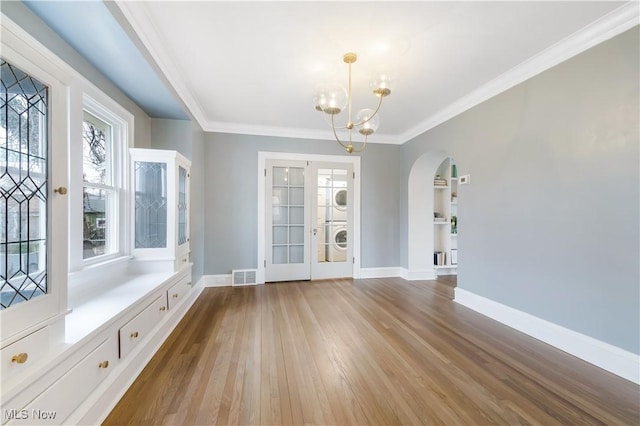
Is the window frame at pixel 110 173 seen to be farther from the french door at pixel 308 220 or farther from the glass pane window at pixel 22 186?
the french door at pixel 308 220

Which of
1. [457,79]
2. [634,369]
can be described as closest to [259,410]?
[634,369]

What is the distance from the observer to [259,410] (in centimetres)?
146

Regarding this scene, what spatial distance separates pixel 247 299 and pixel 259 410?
6.63 feet

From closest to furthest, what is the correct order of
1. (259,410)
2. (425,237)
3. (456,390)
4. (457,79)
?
(259,410)
(456,390)
(457,79)
(425,237)

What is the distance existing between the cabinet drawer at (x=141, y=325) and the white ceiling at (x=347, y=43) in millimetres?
2132

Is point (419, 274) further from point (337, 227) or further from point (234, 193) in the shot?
point (234, 193)

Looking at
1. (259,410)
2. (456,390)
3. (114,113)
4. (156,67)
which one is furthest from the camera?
(114,113)

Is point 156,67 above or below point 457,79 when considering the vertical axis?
below

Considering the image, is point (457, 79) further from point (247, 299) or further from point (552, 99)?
point (247, 299)

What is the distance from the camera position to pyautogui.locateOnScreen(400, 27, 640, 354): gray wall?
179 centimetres

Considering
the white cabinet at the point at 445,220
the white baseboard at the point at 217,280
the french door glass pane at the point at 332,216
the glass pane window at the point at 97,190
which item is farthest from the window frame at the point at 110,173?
the white cabinet at the point at 445,220

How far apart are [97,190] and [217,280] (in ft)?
7.16

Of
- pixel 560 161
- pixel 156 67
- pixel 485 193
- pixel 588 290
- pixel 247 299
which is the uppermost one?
pixel 156 67

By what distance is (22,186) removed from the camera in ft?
Result: 3.49
